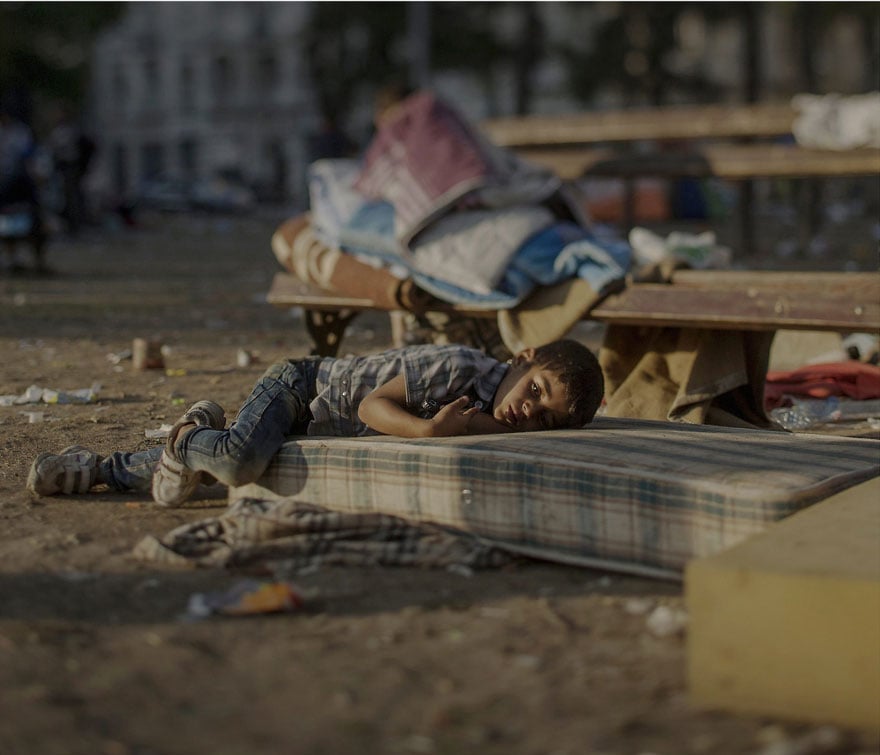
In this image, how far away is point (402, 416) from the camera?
15.1ft

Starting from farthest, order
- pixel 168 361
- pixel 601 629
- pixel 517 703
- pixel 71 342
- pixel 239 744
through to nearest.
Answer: pixel 71 342, pixel 168 361, pixel 601 629, pixel 517 703, pixel 239 744

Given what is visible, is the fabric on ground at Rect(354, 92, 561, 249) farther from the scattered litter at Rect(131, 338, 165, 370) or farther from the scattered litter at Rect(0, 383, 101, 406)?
the scattered litter at Rect(0, 383, 101, 406)

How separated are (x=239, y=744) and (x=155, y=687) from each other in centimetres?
38

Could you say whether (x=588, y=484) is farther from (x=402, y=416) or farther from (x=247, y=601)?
(x=247, y=601)

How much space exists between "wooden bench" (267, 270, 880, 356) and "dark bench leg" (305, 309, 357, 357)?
668mm

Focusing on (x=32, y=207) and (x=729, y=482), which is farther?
(x=32, y=207)

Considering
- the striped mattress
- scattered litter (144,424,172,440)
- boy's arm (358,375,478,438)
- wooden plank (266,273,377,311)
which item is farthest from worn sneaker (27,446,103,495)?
wooden plank (266,273,377,311)

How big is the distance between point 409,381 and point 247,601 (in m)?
1.30

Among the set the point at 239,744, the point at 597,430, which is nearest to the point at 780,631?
the point at 239,744

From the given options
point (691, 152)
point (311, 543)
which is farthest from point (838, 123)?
point (311, 543)

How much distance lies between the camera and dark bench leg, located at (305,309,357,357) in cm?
762

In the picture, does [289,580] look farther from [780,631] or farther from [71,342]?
[71,342]

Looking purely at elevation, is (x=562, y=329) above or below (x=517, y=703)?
above

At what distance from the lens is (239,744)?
2.81m
